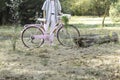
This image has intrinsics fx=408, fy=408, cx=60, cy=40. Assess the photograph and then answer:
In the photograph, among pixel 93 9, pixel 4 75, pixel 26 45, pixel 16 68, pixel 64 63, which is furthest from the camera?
pixel 93 9

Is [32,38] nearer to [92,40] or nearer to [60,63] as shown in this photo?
[92,40]

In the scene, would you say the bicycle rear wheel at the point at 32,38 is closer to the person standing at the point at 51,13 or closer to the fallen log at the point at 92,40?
the person standing at the point at 51,13

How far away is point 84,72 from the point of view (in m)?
7.24

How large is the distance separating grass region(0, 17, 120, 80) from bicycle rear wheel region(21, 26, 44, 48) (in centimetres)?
19

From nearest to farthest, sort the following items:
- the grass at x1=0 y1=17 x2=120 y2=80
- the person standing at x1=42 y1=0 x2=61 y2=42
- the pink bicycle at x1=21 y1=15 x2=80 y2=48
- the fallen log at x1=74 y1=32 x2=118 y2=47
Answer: the grass at x1=0 y1=17 x2=120 y2=80 < the fallen log at x1=74 y1=32 x2=118 y2=47 < the pink bicycle at x1=21 y1=15 x2=80 y2=48 < the person standing at x1=42 y1=0 x2=61 y2=42

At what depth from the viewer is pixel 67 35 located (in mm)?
10992

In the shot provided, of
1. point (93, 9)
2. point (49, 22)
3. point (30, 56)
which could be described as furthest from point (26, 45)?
point (93, 9)

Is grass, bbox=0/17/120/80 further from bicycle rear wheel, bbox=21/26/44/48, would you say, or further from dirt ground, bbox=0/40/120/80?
bicycle rear wheel, bbox=21/26/44/48

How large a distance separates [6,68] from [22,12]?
1551cm

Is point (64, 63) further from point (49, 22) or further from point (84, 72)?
point (49, 22)

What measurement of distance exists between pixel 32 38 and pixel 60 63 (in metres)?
2.81

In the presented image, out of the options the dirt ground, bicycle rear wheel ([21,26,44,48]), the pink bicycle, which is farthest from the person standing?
the dirt ground

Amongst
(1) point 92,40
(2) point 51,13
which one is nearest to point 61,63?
(1) point 92,40

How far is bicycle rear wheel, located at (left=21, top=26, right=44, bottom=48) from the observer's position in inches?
425
